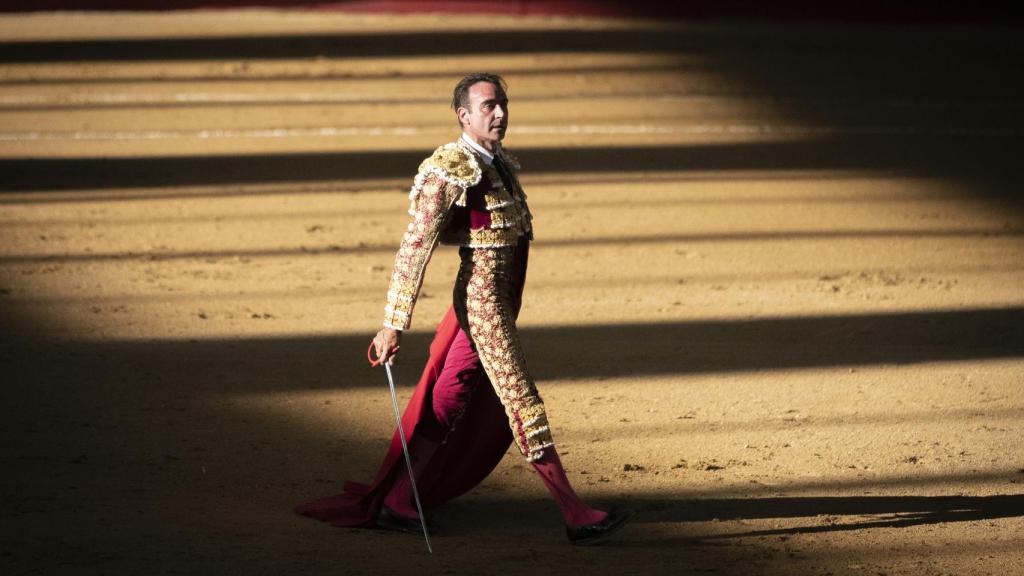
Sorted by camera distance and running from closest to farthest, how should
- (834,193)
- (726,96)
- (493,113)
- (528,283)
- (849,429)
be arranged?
(493,113), (849,429), (528,283), (834,193), (726,96)

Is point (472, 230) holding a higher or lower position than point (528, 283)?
higher

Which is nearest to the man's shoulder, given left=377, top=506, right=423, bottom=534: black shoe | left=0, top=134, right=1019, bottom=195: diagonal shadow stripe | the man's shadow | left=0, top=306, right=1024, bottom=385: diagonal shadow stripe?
left=377, top=506, right=423, bottom=534: black shoe

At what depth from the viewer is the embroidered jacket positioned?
16.1 ft

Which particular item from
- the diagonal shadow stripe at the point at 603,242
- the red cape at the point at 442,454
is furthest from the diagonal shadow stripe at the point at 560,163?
the red cape at the point at 442,454

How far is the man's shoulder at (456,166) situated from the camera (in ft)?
16.1

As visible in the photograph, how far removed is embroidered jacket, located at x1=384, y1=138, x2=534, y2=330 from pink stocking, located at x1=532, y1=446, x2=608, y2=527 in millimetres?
679

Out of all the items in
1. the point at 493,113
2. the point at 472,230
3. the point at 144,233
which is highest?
the point at 493,113

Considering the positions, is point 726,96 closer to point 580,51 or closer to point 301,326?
point 580,51

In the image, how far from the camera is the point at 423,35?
65.9 ft

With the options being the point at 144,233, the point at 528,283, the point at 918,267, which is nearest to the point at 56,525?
the point at 528,283

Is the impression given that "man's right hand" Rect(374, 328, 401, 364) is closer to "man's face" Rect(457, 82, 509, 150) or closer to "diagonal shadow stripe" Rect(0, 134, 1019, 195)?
"man's face" Rect(457, 82, 509, 150)

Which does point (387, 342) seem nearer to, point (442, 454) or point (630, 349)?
point (442, 454)

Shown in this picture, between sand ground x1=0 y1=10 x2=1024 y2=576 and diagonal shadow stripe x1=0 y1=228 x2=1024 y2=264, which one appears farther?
diagonal shadow stripe x1=0 y1=228 x2=1024 y2=264

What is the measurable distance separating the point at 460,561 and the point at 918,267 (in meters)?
6.03
